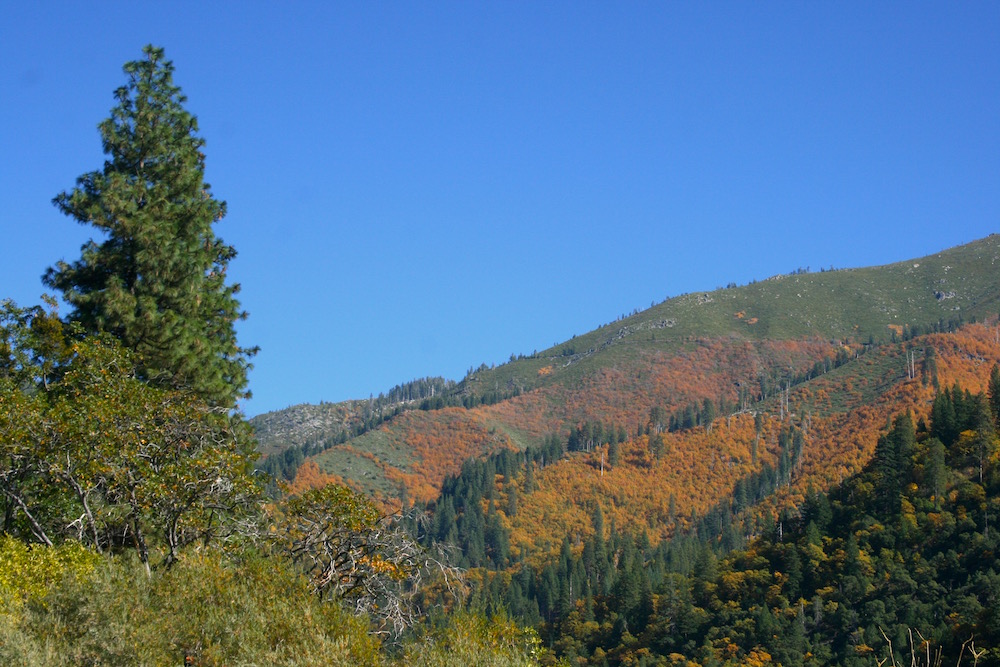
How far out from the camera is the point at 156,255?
27.3 m

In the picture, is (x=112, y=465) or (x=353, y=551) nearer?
(x=112, y=465)

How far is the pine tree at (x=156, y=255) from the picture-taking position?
26812mm

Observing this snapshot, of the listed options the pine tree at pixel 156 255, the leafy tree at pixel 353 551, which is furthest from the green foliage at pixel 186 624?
the pine tree at pixel 156 255

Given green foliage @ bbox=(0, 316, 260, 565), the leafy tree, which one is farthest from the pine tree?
the leafy tree

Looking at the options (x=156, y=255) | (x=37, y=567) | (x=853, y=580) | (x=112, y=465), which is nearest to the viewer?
(x=37, y=567)

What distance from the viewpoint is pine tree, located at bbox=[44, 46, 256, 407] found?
26812 mm

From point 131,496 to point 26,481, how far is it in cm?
325

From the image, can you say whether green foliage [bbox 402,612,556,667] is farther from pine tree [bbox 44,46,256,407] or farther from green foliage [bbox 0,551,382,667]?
pine tree [bbox 44,46,256,407]

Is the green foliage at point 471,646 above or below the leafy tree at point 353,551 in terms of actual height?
below

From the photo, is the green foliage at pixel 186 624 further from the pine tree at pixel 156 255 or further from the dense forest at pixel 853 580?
the dense forest at pixel 853 580

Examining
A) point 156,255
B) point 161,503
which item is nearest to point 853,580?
point 156,255

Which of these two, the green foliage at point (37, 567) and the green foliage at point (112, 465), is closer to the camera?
the green foliage at point (37, 567)

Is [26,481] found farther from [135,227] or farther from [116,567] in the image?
[135,227]

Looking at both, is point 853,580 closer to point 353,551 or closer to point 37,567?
point 353,551
